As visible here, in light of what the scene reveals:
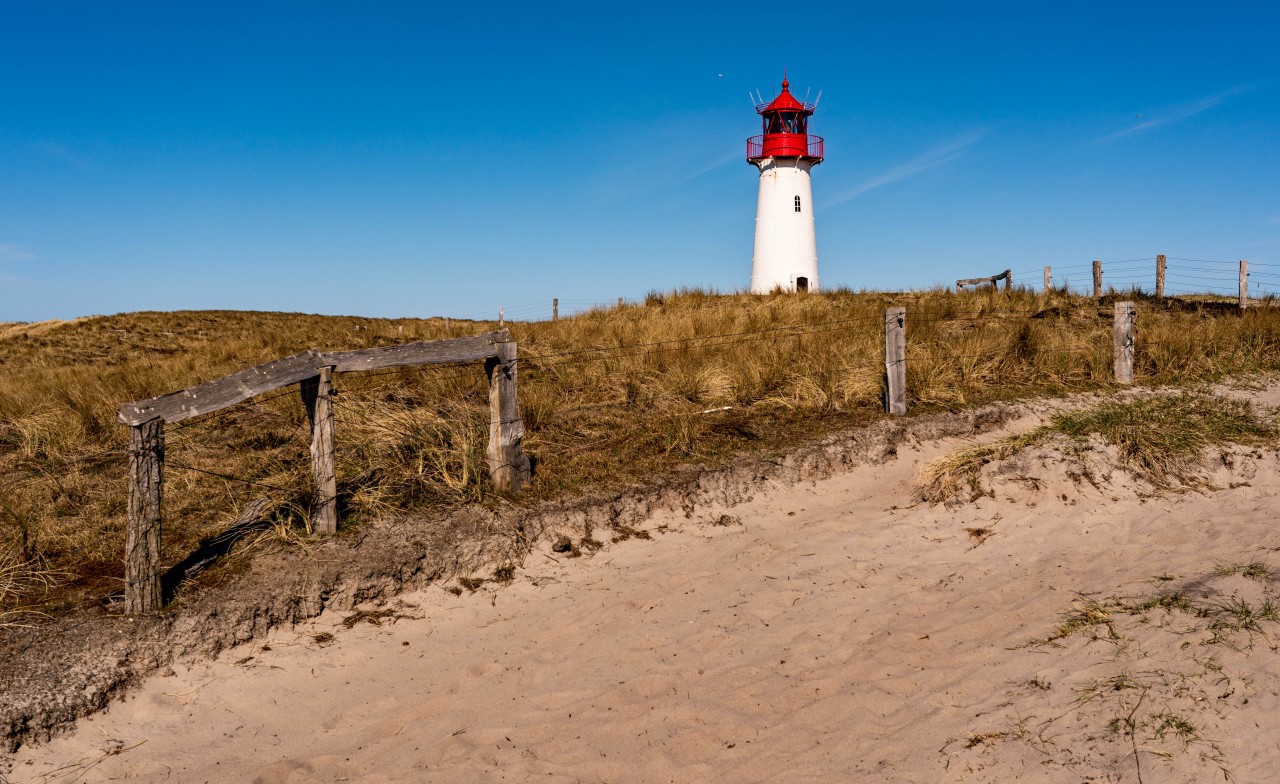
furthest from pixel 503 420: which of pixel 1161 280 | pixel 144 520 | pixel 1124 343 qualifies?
pixel 1161 280

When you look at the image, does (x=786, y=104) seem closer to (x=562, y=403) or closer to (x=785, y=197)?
(x=785, y=197)

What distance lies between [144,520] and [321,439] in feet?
4.08

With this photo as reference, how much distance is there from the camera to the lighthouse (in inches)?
981

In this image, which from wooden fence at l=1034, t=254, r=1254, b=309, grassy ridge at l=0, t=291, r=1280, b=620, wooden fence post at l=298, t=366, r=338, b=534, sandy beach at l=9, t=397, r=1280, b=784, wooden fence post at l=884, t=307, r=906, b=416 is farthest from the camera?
wooden fence at l=1034, t=254, r=1254, b=309

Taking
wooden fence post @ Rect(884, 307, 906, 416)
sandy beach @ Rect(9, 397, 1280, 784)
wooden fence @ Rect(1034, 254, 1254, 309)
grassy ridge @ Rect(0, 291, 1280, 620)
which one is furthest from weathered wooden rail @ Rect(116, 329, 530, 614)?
wooden fence @ Rect(1034, 254, 1254, 309)

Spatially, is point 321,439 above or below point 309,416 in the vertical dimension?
below

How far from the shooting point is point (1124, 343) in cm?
1086

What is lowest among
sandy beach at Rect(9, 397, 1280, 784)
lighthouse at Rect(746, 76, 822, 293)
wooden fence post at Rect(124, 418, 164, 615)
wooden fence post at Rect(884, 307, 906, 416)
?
sandy beach at Rect(9, 397, 1280, 784)

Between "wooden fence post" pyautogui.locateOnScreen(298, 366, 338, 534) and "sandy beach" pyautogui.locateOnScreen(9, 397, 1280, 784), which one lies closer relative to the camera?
"sandy beach" pyautogui.locateOnScreen(9, 397, 1280, 784)

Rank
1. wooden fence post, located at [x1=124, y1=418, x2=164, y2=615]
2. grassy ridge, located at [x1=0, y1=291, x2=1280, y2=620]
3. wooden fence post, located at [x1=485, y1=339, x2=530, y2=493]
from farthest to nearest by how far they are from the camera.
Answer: wooden fence post, located at [x1=485, y1=339, x2=530, y2=493]
grassy ridge, located at [x1=0, y1=291, x2=1280, y2=620]
wooden fence post, located at [x1=124, y1=418, x2=164, y2=615]

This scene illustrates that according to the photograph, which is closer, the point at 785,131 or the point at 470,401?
the point at 470,401

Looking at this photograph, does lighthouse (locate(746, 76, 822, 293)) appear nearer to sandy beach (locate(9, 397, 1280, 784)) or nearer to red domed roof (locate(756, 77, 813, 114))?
red domed roof (locate(756, 77, 813, 114))

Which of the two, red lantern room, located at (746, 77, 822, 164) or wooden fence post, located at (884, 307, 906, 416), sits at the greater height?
red lantern room, located at (746, 77, 822, 164)

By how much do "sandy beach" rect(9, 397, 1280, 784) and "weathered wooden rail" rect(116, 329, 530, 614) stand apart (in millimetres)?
803
